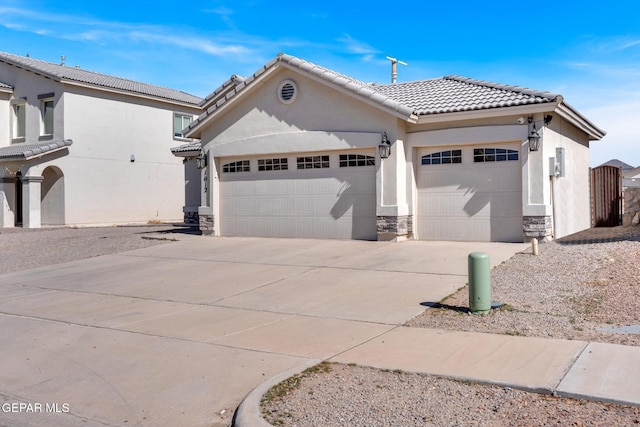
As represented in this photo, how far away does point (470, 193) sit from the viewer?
15812 mm

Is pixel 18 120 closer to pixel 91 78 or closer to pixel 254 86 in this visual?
pixel 91 78

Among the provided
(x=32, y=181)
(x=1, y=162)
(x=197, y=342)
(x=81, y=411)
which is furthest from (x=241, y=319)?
(x=1, y=162)

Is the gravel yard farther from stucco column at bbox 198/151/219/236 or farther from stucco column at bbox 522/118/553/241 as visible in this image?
stucco column at bbox 522/118/553/241

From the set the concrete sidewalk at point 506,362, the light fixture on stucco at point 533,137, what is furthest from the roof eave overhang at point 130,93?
the concrete sidewalk at point 506,362

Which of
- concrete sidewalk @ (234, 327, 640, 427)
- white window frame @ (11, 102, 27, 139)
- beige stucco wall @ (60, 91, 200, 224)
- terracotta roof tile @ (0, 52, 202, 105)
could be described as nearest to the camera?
concrete sidewalk @ (234, 327, 640, 427)

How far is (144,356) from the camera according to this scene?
7.25m

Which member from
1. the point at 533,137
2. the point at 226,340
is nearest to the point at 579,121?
the point at 533,137

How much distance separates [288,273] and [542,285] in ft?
16.2

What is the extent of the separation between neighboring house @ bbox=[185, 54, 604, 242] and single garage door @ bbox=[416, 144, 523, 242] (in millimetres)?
26

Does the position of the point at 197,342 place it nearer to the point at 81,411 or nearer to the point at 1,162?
the point at 81,411

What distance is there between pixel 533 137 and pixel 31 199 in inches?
811

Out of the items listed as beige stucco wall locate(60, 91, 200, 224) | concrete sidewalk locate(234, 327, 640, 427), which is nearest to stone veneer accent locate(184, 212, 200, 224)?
beige stucco wall locate(60, 91, 200, 224)

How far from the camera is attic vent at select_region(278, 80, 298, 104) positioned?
17.7 m

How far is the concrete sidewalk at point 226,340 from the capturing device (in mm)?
5738
